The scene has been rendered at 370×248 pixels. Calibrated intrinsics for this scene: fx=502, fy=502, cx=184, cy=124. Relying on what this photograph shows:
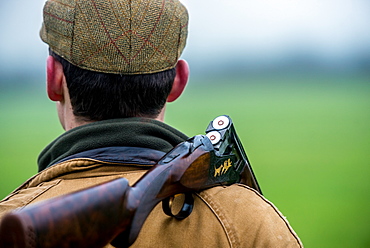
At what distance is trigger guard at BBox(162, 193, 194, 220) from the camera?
910mm

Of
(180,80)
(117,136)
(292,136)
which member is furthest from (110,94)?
(292,136)

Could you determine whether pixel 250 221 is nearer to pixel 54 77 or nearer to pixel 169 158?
pixel 169 158

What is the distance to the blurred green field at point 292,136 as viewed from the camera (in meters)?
5.31

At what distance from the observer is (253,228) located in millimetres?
940

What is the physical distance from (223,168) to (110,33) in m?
0.39

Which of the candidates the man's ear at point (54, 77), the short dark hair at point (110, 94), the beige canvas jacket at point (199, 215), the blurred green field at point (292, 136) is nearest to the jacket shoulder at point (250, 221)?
the beige canvas jacket at point (199, 215)

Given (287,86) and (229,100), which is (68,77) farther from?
(287,86)

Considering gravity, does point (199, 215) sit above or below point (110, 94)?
below

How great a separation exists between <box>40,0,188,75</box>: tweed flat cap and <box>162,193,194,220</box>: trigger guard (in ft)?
1.05

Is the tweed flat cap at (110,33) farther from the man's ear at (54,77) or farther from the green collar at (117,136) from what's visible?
the green collar at (117,136)

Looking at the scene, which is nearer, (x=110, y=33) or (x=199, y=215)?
(x=199, y=215)

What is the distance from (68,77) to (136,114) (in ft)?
0.57

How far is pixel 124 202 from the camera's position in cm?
A: 75

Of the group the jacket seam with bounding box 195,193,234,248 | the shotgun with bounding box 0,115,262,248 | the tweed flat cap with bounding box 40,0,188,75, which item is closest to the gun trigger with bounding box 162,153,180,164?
the shotgun with bounding box 0,115,262,248
